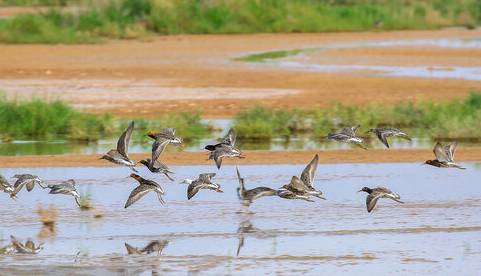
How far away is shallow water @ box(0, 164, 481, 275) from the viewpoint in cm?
1290

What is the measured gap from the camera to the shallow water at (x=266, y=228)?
42.3 feet

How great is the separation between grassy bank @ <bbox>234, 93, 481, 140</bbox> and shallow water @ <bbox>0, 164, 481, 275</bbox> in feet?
9.94

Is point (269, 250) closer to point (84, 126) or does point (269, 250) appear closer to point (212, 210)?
point (212, 210)

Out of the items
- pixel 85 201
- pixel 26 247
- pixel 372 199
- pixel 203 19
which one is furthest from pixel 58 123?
pixel 203 19

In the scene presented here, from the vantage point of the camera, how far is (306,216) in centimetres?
1545

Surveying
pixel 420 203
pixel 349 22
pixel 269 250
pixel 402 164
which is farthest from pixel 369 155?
pixel 349 22

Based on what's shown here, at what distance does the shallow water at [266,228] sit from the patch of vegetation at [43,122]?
388 centimetres

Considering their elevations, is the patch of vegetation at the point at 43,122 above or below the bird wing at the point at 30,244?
above

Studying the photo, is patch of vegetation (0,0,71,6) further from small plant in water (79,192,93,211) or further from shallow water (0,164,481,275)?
small plant in water (79,192,93,211)

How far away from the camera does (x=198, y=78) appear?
3216 centimetres

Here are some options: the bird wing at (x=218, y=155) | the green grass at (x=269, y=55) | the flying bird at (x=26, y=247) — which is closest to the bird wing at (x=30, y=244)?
the flying bird at (x=26, y=247)

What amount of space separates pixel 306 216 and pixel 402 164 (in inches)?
183

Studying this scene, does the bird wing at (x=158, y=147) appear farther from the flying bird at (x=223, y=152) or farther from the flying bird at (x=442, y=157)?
the flying bird at (x=442, y=157)

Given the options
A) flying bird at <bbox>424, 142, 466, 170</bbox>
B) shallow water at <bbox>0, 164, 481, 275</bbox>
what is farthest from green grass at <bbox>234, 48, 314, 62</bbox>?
flying bird at <bbox>424, 142, 466, 170</bbox>
